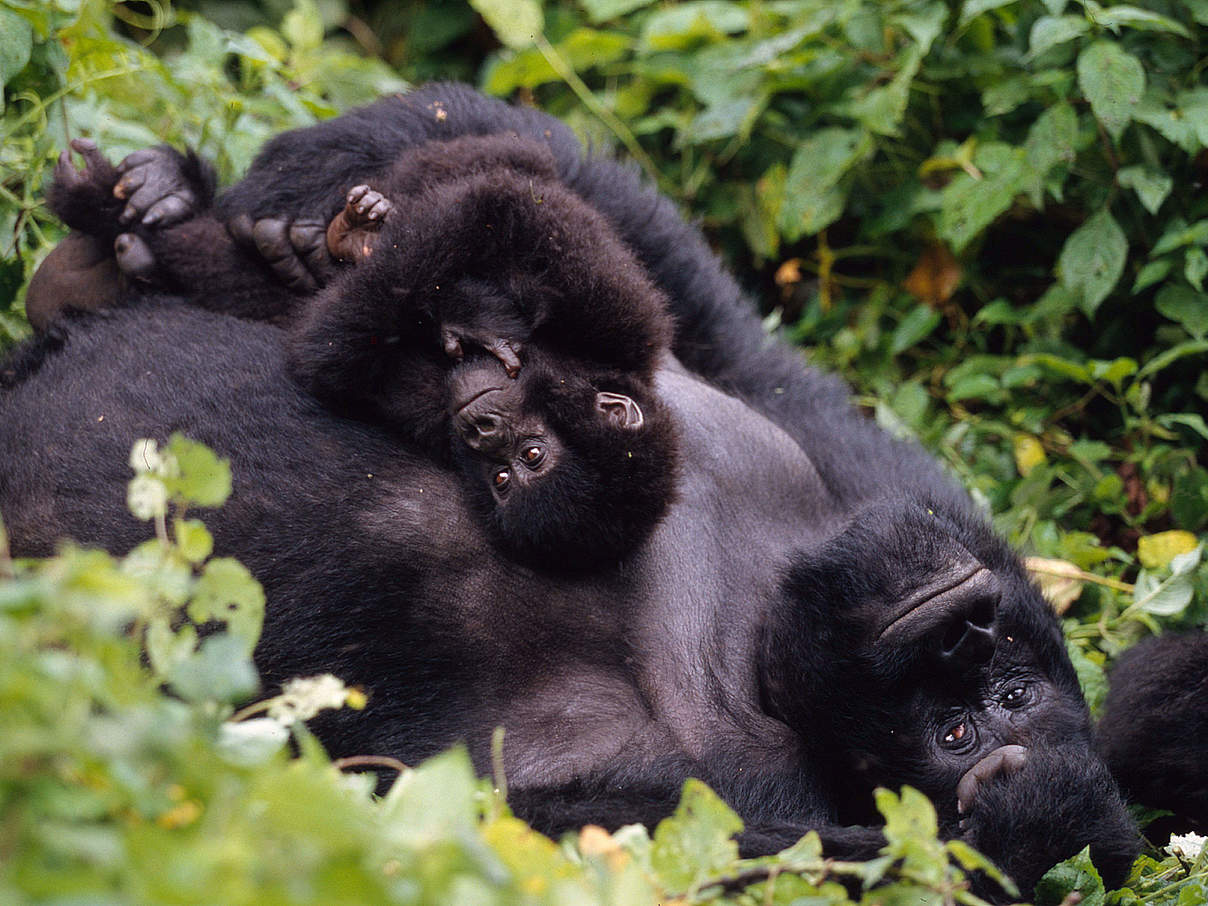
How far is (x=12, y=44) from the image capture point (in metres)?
2.77

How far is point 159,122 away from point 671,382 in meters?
1.89

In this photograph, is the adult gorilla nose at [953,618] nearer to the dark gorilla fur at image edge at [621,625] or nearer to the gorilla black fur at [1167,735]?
the dark gorilla fur at image edge at [621,625]

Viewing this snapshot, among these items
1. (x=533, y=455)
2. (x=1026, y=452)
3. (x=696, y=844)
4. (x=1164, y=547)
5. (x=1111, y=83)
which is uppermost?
(x=1111, y=83)

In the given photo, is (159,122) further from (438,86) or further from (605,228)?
(605,228)

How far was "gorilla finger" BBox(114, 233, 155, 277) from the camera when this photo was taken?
102 inches

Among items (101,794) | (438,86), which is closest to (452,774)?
(101,794)

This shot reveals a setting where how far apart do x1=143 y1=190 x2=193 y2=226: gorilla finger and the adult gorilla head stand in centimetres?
143

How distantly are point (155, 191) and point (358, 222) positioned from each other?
0.47 meters

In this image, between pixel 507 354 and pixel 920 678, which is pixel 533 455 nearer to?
pixel 507 354

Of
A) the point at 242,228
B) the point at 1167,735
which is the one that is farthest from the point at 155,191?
the point at 1167,735

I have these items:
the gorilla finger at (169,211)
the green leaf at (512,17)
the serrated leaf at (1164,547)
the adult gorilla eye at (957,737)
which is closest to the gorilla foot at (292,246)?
the gorilla finger at (169,211)

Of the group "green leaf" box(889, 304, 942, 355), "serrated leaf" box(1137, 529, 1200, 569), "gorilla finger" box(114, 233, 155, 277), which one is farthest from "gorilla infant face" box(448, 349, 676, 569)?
"green leaf" box(889, 304, 942, 355)

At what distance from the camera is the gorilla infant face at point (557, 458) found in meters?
2.19

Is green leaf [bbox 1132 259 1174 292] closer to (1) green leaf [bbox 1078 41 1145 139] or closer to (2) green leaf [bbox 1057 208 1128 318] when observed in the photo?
(2) green leaf [bbox 1057 208 1128 318]
